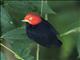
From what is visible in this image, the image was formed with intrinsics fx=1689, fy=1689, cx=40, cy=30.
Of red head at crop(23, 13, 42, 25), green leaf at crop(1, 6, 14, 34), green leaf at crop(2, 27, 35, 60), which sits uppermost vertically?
red head at crop(23, 13, 42, 25)

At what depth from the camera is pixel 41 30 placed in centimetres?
388

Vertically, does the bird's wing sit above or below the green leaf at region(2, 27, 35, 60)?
above

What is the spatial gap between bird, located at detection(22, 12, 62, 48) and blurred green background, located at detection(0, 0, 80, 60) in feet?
0.15

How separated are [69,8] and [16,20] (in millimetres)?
129

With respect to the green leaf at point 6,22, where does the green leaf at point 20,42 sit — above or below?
below

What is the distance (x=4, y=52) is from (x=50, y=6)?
Result: 0.50 ft

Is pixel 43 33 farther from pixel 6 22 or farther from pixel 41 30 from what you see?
pixel 6 22

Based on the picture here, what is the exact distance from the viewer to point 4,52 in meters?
3.95

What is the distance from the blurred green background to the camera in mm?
3941

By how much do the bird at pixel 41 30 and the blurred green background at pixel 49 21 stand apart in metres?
0.05

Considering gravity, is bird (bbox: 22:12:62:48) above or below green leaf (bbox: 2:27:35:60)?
above

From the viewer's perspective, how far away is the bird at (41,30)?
12.7ft

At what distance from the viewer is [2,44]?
12.9ft

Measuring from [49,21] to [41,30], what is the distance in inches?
2.3
